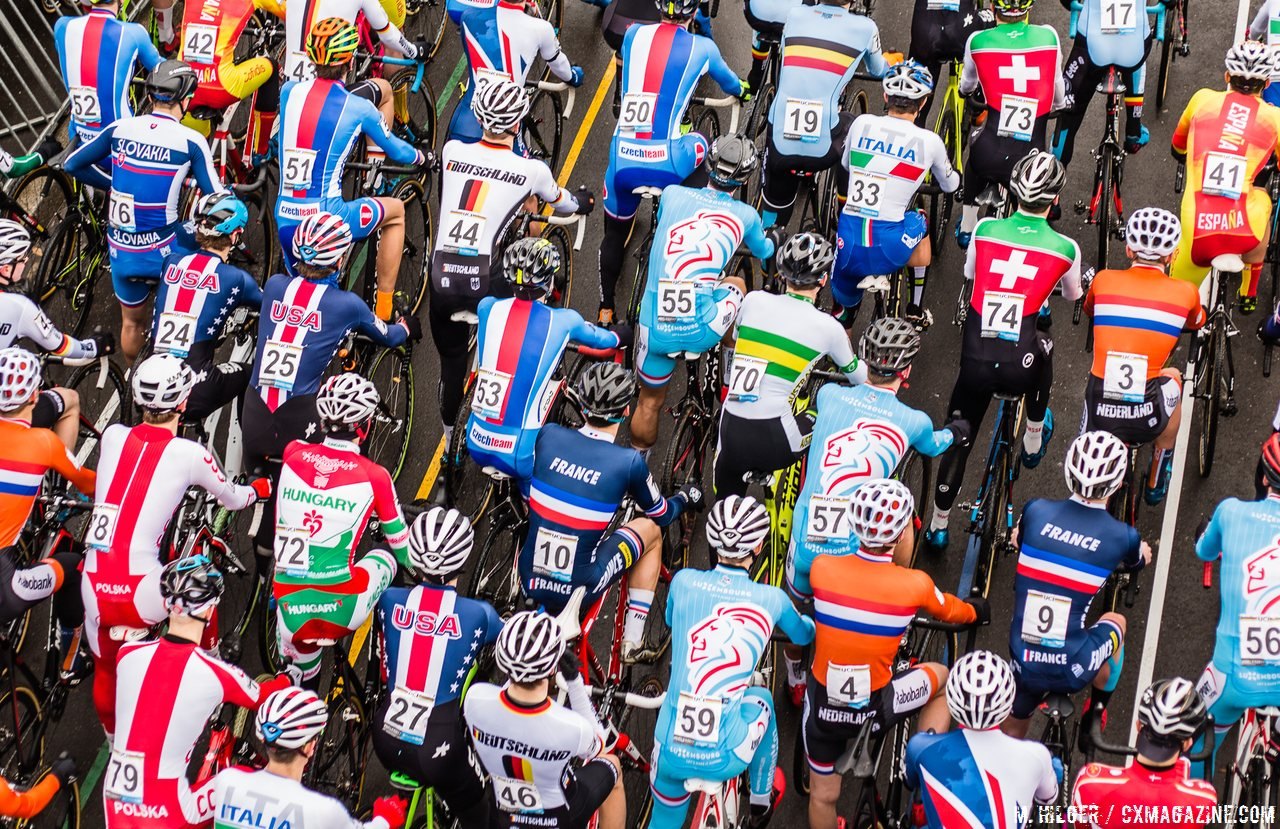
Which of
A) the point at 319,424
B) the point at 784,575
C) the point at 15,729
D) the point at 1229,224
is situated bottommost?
the point at 15,729

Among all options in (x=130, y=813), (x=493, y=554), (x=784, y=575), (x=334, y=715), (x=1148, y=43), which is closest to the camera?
(x=130, y=813)

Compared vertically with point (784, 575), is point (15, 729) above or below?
below

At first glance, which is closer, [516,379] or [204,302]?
[516,379]

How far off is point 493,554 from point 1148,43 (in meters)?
7.02

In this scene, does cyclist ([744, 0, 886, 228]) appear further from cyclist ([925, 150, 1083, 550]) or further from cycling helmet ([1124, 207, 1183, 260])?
cycling helmet ([1124, 207, 1183, 260])

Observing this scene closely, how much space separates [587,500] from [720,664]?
1607mm

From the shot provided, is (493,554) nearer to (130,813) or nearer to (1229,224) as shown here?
(130,813)

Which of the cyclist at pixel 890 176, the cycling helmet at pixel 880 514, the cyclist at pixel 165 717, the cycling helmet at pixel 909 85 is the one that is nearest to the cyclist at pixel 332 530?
the cyclist at pixel 165 717

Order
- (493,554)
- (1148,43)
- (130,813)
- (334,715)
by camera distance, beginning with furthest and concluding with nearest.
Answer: (1148,43) → (493,554) → (334,715) → (130,813)

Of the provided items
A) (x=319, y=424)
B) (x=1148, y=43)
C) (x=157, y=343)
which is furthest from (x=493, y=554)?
(x=1148, y=43)

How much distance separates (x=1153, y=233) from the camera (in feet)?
40.9

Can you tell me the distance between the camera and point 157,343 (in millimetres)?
13211

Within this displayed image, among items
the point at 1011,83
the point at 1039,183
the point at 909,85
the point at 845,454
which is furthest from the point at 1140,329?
the point at 1011,83

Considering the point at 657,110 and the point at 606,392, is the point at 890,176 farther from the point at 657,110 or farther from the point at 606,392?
the point at 606,392
